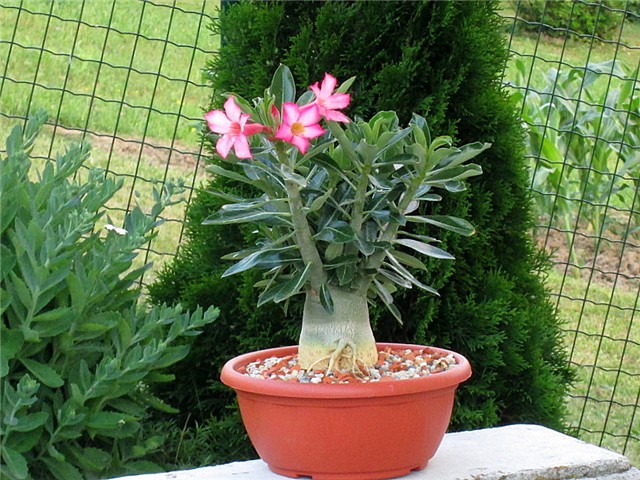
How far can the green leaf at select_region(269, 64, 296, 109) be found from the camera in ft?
6.79

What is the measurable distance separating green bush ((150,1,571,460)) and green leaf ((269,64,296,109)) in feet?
2.30

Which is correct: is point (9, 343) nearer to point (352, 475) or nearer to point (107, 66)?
point (352, 475)

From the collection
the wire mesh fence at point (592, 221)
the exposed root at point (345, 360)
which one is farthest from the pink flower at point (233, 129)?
the wire mesh fence at point (592, 221)

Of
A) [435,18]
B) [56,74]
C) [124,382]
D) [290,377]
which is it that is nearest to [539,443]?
[290,377]

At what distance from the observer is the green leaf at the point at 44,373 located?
7.09ft

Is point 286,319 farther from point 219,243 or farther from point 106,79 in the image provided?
point 106,79

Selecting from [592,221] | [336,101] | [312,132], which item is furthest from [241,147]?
[592,221]

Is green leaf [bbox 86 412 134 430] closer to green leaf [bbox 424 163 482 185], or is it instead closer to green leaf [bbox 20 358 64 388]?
green leaf [bbox 20 358 64 388]

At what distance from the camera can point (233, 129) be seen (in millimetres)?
1854

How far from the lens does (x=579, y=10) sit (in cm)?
1025

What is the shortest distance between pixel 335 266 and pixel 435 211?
758 mm

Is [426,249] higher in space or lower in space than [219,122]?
lower

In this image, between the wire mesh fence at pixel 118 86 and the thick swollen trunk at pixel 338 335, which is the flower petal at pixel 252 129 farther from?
the wire mesh fence at pixel 118 86

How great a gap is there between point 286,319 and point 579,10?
845 centimetres
